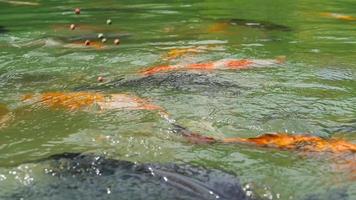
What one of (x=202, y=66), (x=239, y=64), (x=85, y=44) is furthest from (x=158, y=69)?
(x=85, y=44)

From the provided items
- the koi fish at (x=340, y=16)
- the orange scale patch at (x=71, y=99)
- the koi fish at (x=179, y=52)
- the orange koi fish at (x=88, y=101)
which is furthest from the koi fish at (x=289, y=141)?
the koi fish at (x=340, y=16)

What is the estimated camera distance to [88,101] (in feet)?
19.6

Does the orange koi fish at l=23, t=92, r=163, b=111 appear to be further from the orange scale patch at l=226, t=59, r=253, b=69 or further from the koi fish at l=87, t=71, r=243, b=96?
the orange scale patch at l=226, t=59, r=253, b=69

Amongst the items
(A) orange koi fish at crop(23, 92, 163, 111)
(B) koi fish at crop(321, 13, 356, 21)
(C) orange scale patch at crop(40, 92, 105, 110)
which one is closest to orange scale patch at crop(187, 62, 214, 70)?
(A) orange koi fish at crop(23, 92, 163, 111)

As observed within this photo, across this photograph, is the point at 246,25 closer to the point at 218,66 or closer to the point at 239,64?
the point at 239,64

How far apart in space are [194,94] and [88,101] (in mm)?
939

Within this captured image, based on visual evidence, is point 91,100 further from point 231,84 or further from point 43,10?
point 43,10

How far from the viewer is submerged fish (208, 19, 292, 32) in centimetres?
1044

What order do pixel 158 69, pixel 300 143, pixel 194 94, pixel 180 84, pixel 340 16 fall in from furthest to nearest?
pixel 340 16 → pixel 158 69 → pixel 180 84 → pixel 194 94 → pixel 300 143

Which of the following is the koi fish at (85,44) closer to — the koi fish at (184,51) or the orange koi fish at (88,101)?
the koi fish at (184,51)

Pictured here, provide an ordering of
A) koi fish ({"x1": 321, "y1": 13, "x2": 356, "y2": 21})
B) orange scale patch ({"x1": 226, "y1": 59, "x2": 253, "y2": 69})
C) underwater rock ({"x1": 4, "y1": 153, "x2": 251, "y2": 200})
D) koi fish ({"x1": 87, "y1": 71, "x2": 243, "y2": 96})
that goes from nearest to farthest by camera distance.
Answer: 1. underwater rock ({"x1": 4, "y1": 153, "x2": 251, "y2": 200})
2. koi fish ({"x1": 87, "y1": 71, "x2": 243, "y2": 96})
3. orange scale patch ({"x1": 226, "y1": 59, "x2": 253, "y2": 69})
4. koi fish ({"x1": 321, "y1": 13, "x2": 356, "y2": 21})

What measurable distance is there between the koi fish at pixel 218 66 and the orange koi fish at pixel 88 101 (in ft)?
3.27

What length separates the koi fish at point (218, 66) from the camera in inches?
283

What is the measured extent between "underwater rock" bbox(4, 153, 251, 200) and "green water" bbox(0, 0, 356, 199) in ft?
0.49
